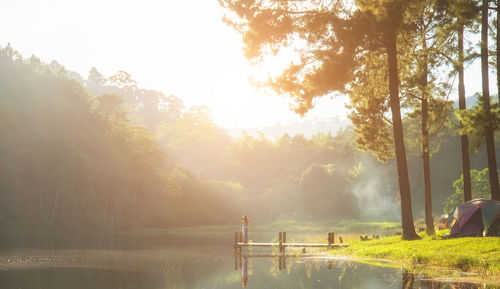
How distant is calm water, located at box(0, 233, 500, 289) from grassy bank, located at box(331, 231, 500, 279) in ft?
5.85

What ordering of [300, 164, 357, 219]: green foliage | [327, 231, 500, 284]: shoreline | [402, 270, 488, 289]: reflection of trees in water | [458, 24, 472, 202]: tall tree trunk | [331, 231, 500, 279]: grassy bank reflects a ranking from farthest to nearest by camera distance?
[300, 164, 357, 219]: green foliage → [458, 24, 472, 202]: tall tree trunk → [331, 231, 500, 279]: grassy bank → [327, 231, 500, 284]: shoreline → [402, 270, 488, 289]: reflection of trees in water

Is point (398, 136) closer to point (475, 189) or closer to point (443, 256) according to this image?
point (443, 256)

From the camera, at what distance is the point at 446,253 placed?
63.4 ft

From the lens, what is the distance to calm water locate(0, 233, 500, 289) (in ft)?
50.5

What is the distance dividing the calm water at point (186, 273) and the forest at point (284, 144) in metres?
8.04

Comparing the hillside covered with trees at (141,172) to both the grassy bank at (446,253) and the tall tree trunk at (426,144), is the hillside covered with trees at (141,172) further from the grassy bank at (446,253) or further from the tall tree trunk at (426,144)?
the grassy bank at (446,253)

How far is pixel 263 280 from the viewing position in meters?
16.9

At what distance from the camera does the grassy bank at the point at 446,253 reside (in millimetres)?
16877

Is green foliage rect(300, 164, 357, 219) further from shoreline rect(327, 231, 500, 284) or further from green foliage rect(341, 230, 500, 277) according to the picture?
green foliage rect(341, 230, 500, 277)

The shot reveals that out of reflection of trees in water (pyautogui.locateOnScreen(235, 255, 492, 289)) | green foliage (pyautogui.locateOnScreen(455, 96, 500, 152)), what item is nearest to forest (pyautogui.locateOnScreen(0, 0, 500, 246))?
green foliage (pyautogui.locateOnScreen(455, 96, 500, 152))

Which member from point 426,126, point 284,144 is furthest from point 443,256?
point 284,144

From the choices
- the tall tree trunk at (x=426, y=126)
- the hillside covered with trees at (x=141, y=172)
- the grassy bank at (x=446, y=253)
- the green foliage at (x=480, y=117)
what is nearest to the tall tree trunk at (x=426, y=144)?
the tall tree trunk at (x=426, y=126)

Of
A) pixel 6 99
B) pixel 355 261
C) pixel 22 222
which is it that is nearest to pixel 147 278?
pixel 355 261

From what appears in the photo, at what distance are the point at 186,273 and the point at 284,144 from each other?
7648 cm
